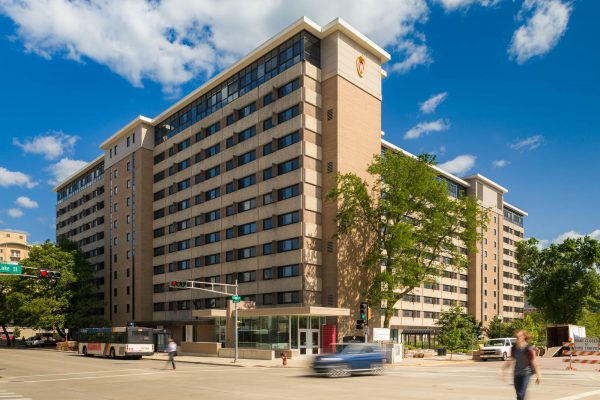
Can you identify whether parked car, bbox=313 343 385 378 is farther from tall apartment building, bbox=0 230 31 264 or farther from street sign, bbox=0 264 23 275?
tall apartment building, bbox=0 230 31 264

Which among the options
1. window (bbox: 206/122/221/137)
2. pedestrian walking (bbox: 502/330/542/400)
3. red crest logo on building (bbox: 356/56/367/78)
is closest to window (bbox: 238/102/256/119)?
window (bbox: 206/122/221/137)

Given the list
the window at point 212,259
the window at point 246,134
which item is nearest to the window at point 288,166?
the window at point 246,134

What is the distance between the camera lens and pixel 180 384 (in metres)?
24.2

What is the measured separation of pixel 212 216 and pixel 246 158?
981 cm

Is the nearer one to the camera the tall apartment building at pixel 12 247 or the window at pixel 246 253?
the window at pixel 246 253

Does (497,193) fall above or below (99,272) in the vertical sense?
above

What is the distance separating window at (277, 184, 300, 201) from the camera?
58.4 metres

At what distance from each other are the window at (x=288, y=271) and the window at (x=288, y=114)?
15417mm

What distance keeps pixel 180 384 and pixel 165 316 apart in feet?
187

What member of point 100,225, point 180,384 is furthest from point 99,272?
point 180,384

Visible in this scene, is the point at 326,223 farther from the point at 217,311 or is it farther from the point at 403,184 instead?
the point at 217,311

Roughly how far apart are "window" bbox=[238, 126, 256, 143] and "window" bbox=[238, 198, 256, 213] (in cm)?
741

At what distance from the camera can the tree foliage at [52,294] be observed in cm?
7631

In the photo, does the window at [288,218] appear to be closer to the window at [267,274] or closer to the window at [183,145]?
the window at [267,274]
